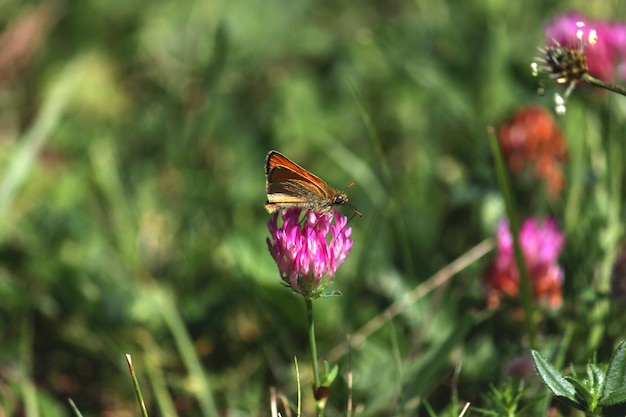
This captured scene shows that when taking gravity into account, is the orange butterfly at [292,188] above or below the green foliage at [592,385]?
above

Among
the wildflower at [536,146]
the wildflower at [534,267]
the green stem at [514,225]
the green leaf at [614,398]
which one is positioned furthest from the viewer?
the wildflower at [536,146]

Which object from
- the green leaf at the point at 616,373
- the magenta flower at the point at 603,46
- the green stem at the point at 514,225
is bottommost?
the green leaf at the point at 616,373

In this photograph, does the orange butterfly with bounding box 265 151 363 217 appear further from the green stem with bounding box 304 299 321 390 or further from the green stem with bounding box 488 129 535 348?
the green stem with bounding box 488 129 535 348

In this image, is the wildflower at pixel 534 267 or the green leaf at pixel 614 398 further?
the wildflower at pixel 534 267

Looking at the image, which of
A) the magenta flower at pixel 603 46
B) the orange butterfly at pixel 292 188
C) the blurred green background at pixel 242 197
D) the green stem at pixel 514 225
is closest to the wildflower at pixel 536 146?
the blurred green background at pixel 242 197

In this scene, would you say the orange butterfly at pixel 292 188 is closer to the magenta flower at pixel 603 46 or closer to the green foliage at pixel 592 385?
the green foliage at pixel 592 385

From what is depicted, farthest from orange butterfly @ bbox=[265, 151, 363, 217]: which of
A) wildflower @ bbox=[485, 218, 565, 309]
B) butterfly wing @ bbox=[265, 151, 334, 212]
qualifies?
wildflower @ bbox=[485, 218, 565, 309]

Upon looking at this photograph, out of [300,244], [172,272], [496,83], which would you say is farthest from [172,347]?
[496,83]
